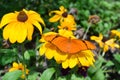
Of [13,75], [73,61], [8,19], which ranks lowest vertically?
[13,75]

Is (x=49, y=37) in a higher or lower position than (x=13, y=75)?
higher

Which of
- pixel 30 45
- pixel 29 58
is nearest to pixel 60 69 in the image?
pixel 29 58

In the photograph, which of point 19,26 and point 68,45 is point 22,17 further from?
point 68,45

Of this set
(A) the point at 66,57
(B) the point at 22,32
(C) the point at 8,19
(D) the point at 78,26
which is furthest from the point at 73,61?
(D) the point at 78,26

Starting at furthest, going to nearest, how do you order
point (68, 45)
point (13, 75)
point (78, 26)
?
point (78, 26) < point (13, 75) < point (68, 45)

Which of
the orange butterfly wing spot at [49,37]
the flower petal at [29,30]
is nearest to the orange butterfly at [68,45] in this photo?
the orange butterfly wing spot at [49,37]

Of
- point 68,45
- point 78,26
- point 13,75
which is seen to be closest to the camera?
point 68,45

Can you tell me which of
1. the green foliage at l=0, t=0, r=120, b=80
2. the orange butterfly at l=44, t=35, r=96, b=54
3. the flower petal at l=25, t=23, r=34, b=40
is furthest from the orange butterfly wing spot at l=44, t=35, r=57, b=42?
the green foliage at l=0, t=0, r=120, b=80

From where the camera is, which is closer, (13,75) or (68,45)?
(68,45)

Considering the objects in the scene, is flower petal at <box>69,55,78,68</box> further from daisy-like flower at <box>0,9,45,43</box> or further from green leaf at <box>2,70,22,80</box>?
green leaf at <box>2,70,22,80</box>

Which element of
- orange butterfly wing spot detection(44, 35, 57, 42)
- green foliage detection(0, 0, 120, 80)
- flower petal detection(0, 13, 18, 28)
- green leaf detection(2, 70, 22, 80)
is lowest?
green foliage detection(0, 0, 120, 80)
